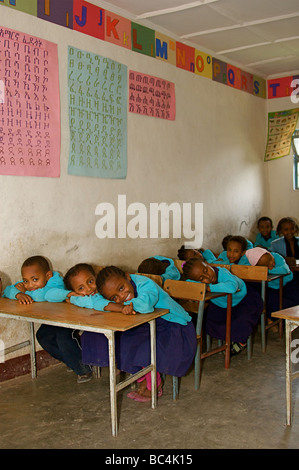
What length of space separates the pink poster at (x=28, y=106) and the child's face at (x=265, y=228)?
3484 mm

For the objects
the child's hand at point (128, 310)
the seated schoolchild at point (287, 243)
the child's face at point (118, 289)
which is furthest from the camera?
the seated schoolchild at point (287, 243)

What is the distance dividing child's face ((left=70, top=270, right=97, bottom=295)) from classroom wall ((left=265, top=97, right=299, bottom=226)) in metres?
4.34

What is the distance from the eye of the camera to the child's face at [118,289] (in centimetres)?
307

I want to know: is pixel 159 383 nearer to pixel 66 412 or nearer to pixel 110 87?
pixel 66 412

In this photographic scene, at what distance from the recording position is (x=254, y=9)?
14.7 feet

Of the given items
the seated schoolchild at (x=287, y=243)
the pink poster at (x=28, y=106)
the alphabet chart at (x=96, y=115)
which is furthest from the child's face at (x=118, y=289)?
the seated schoolchild at (x=287, y=243)

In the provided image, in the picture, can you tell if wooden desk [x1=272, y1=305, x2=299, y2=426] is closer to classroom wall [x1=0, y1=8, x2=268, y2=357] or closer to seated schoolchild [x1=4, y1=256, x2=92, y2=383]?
seated schoolchild [x1=4, y1=256, x2=92, y2=383]

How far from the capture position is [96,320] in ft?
9.15

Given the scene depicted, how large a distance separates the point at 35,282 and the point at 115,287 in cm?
71

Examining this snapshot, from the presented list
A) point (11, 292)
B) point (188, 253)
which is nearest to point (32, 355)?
point (11, 292)

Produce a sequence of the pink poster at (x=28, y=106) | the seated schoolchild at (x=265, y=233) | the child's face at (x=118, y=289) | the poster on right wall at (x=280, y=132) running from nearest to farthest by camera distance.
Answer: the child's face at (x=118, y=289), the pink poster at (x=28, y=106), the seated schoolchild at (x=265, y=233), the poster on right wall at (x=280, y=132)

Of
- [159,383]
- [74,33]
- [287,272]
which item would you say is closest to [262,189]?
[287,272]

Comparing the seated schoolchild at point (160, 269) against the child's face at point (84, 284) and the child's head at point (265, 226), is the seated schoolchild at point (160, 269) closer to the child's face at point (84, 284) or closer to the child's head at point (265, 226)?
the child's face at point (84, 284)

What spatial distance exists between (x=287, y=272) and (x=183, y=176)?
158 centimetres
